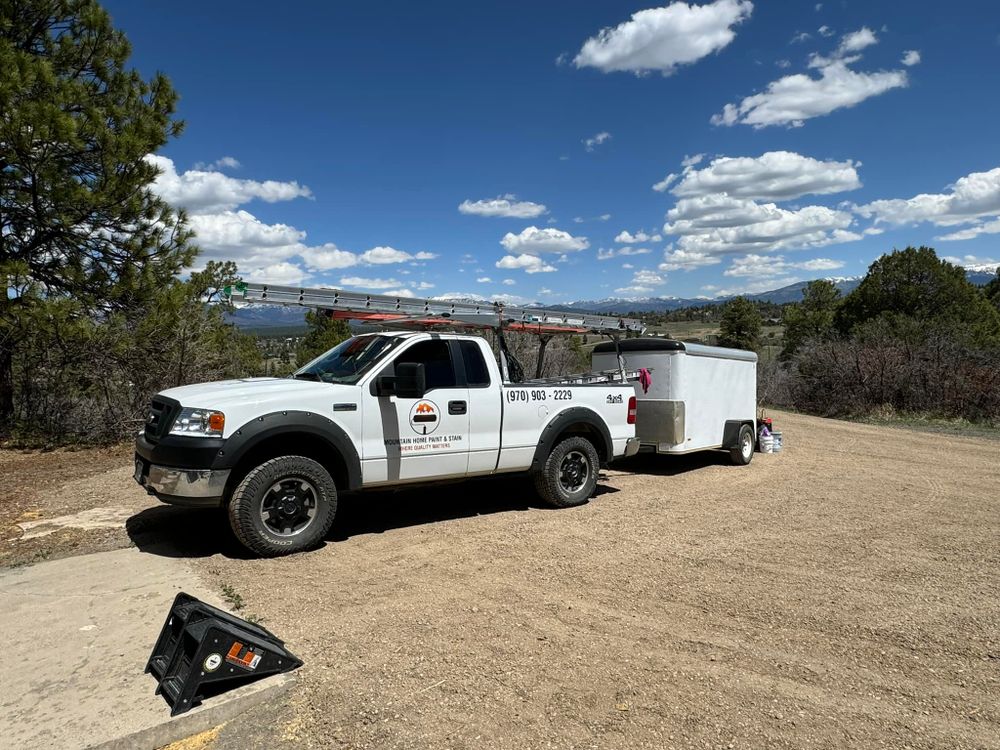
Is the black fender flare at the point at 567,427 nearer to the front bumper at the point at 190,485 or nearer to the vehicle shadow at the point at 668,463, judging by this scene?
the vehicle shadow at the point at 668,463

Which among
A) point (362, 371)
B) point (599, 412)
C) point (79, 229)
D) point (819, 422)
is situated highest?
point (79, 229)

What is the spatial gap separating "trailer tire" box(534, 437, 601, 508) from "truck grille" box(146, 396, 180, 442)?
3.81 meters

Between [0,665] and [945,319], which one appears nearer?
[0,665]

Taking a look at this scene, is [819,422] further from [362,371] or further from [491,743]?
[491,743]

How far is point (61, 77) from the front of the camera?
10266 mm

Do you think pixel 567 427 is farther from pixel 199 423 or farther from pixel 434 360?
pixel 199 423

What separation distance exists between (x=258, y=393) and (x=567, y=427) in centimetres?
353

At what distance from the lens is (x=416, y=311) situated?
6.89m

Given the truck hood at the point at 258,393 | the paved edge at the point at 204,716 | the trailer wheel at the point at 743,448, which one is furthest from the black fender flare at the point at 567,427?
the paved edge at the point at 204,716

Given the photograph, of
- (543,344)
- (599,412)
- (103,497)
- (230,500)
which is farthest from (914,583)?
(103,497)

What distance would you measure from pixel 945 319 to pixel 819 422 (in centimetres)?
1108

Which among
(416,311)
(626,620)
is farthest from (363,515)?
(626,620)

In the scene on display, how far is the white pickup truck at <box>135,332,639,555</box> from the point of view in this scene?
5148mm

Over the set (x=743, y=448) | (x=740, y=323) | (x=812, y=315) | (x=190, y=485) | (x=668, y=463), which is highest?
(x=812, y=315)
